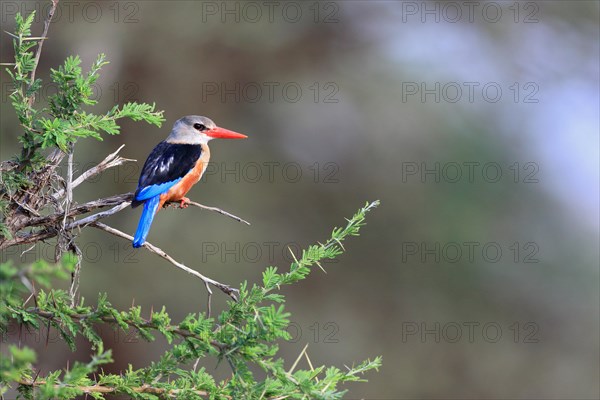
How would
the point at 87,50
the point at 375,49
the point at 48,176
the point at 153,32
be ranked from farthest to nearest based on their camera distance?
the point at 375,49 → the point at 153,32 → the point at 87,50 → the point at 48,176

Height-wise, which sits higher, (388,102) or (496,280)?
(388,102)

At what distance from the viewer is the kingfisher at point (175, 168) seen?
3.79 meters

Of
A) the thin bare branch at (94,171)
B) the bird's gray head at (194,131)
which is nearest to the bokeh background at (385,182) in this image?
the bird's gray head at (194,131)

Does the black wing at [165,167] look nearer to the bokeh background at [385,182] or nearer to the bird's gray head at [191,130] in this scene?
the bird's gray head at [191,130]

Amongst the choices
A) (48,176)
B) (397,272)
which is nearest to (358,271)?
(397,272)

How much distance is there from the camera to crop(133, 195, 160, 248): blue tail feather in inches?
137

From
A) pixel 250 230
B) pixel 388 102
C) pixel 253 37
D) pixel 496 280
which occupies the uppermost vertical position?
pixel 253 37

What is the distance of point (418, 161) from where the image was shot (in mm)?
9812

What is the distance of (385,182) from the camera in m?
9.97

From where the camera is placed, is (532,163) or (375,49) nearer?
(532,163)

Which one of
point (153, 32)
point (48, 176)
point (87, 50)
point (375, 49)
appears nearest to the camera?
point (48, 176)

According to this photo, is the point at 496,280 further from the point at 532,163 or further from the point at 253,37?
the point at 253,37

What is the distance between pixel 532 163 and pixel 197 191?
3634 mm

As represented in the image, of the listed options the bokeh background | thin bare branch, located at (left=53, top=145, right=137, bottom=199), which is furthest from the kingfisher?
the bokeh background
